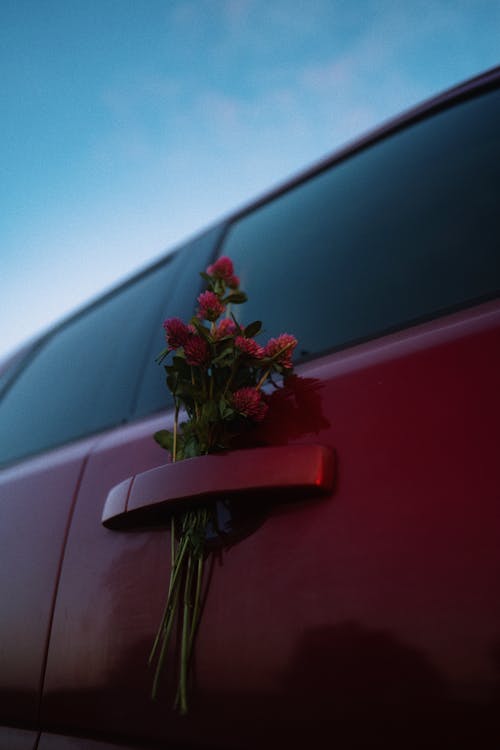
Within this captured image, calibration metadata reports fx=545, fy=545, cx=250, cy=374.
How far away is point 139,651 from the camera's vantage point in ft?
2.91

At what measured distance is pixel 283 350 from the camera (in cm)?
96

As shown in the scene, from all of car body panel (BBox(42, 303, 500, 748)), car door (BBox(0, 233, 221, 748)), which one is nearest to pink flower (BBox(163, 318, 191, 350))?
car body panel (BBox(42, 303, 500, 748))

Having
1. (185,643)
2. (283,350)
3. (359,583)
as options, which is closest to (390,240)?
(283,350)

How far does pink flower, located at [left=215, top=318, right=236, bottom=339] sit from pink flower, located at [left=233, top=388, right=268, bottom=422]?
160 millimetres

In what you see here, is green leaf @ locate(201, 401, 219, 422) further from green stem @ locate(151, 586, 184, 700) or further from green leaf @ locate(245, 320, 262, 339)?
green stem @ locate(151, 586, 184, 700)

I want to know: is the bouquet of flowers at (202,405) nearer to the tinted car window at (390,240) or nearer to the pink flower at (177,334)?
the pink flower at (177,334)

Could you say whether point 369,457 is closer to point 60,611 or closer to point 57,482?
point 60,611

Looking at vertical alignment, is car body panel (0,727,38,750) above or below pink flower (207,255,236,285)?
below

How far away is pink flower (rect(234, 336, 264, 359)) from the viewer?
0.97 metres

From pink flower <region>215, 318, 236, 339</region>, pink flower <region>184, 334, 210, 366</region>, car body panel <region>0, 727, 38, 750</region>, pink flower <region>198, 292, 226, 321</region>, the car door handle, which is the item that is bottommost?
car body panel <region>0, 727, 38, 750</region>

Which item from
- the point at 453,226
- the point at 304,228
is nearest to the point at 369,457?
the point at 453,226

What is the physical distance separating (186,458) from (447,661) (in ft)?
1.65

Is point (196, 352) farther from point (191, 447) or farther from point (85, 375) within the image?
point (85, 375)

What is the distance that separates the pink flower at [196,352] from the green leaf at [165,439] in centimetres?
14
